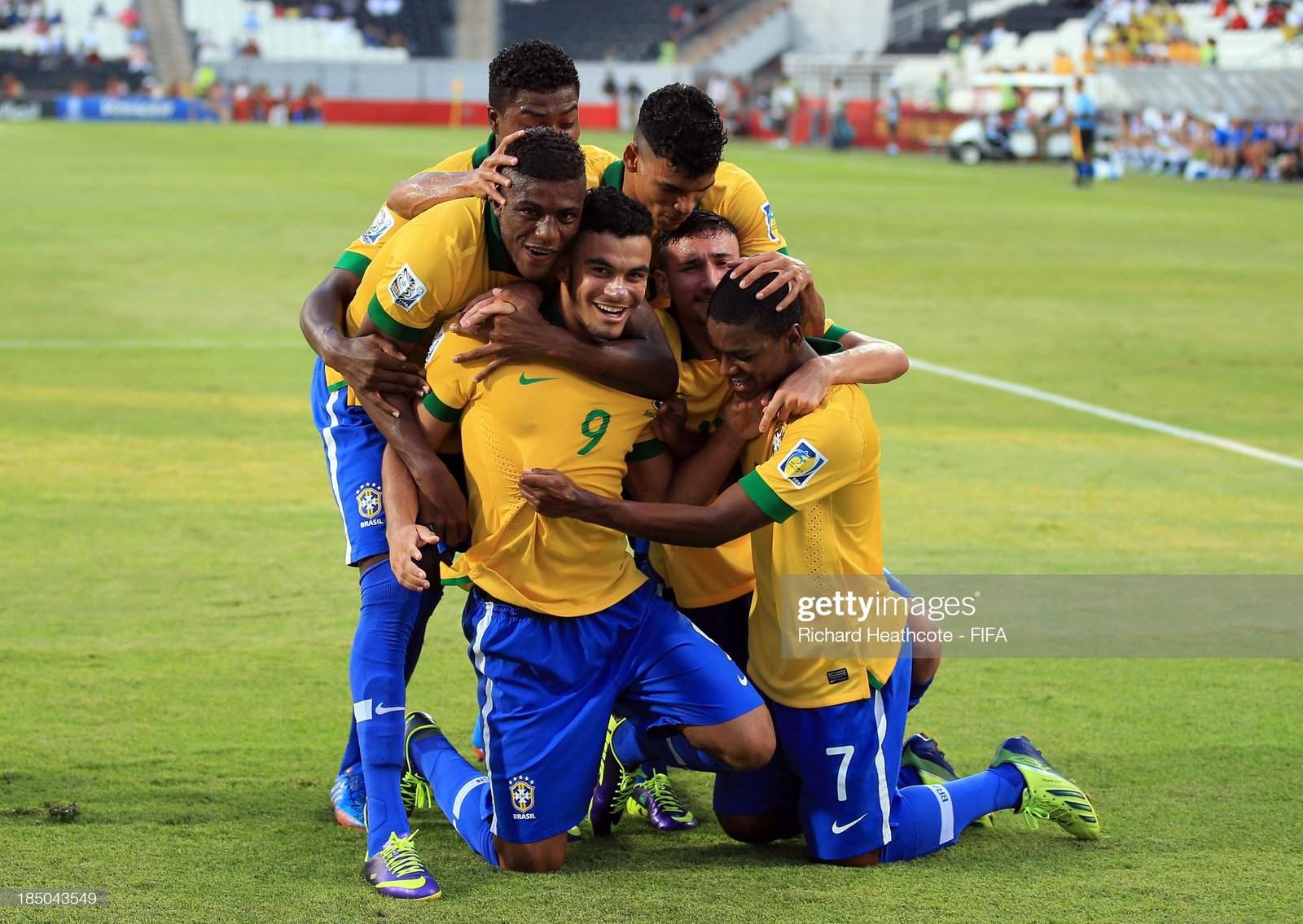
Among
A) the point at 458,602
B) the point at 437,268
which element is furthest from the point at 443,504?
the point at 458,602

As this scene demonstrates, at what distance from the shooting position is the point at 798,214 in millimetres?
25656

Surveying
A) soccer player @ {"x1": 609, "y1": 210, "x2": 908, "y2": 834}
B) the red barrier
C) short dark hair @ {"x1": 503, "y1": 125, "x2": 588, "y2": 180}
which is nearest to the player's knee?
soccer player @ {"x1": 609, "y1": 210, "x2": 908, "y2": 834}

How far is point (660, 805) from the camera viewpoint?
4957 mm

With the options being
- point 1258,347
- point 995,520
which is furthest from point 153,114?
point 995,520

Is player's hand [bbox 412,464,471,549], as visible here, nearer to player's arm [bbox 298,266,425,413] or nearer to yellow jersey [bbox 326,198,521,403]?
player's arm [bbox 298,266,425,413]

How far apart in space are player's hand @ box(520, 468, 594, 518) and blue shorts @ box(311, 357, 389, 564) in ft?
2.02

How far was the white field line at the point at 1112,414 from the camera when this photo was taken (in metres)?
10.0

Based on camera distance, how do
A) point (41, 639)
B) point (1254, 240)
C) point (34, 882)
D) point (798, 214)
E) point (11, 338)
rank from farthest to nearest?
point (798, 214), point (1254, 240), point (11, 338), point (41, 639), point (34, 882)

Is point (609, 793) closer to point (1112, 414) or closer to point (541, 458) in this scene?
point (541, 458)

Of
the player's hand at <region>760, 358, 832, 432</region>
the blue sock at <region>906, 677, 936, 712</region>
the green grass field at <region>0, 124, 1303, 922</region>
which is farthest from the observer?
the blue sock at <region>906, 677, 936, 712</region>

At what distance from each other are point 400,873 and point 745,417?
156 cm

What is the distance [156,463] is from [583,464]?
220 inches

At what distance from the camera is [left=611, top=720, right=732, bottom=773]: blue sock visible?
15.1ft

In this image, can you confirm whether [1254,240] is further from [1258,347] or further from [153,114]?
[153,114]
